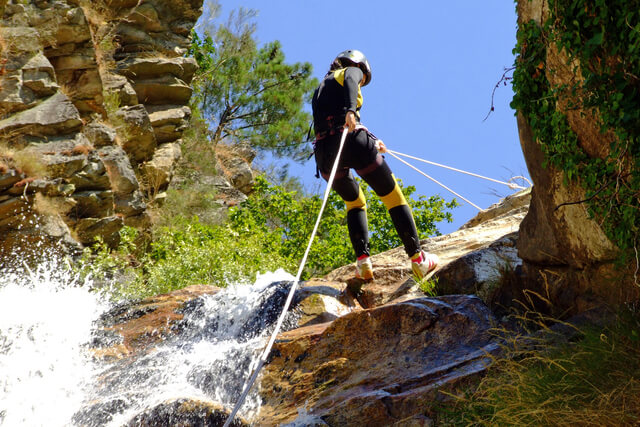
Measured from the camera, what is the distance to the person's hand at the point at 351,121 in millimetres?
6182

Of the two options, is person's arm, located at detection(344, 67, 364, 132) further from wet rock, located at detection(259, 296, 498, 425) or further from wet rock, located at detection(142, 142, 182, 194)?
wet rock, located at detection(142, 142, 182, 194)

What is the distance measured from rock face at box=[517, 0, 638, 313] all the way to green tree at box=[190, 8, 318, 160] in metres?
21.1

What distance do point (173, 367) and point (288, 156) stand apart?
2093 centimetres

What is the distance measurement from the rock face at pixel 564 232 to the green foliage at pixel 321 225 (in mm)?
10032

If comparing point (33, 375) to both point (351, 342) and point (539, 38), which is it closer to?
point (351, 342)

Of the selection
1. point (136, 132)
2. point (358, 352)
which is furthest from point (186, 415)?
point (136, 132)

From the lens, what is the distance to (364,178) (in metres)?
6.56

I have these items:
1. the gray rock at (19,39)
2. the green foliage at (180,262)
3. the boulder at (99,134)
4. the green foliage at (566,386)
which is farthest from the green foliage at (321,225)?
the green foliage at (566,386)

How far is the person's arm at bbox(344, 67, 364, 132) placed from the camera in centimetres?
620

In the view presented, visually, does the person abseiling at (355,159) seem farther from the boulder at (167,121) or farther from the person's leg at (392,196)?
the boulder at (167,121)

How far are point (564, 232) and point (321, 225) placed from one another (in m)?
12.0

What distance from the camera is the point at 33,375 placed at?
6.02 metres

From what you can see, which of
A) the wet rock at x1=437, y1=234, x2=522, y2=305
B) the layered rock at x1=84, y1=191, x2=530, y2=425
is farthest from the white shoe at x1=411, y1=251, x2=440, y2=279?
the wet rock at x1=437, y1=234, x2=522, y2=305

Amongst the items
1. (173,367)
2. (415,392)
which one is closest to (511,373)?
(415,392)
